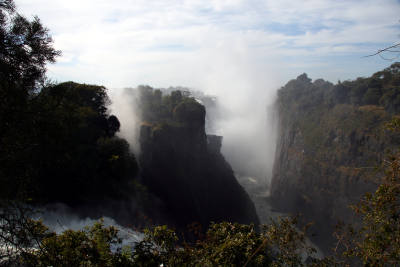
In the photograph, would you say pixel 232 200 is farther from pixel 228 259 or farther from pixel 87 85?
pixel 228 259

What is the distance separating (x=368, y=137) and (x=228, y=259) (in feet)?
96.0

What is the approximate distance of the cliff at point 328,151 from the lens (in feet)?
86.1

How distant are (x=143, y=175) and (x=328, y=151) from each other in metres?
25.6

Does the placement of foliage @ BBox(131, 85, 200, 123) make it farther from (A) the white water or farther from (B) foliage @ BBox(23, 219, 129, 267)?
(B) foliage @ BBox(23, 219, 129, 267)

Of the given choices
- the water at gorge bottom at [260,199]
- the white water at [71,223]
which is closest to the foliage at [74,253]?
the white water at [71,223]

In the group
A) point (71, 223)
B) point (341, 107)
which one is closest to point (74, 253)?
point (71, 223)

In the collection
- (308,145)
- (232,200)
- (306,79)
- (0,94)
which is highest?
(306,79)

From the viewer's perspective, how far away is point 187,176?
2367 centimetres

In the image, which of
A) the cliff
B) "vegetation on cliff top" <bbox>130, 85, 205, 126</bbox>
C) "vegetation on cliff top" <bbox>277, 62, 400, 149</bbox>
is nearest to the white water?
"vegetation on cliff top" <bbox>130, 85, 205, 126</bbox>

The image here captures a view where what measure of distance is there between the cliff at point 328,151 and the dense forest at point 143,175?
34 cm

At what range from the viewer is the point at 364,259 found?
436cm

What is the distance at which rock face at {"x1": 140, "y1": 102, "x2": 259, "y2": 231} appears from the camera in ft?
71.2

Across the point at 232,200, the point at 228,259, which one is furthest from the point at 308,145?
the point at 228,259

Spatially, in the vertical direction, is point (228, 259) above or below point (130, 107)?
below
